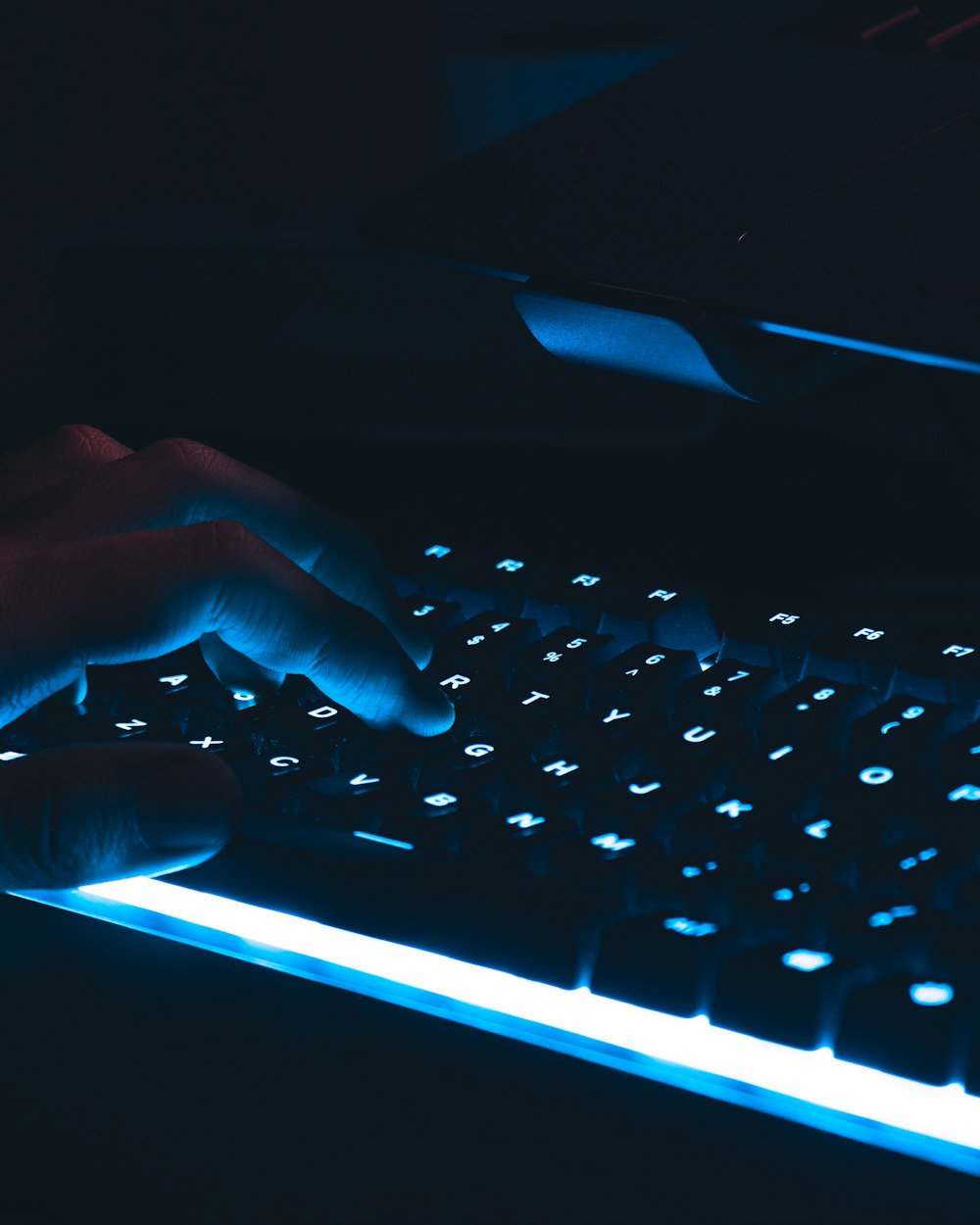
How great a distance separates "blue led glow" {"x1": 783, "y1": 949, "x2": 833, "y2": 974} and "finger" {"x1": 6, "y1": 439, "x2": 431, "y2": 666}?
10.9 inches

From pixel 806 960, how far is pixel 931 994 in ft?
0.14

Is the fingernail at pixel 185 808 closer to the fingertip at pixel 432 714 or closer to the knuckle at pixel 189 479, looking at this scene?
the fingertip at pixel 432 714

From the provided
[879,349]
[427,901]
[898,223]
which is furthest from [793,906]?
[898,223]

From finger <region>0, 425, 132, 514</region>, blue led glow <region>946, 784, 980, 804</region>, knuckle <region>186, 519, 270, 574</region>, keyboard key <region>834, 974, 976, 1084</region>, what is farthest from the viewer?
finger <region>0, 425, 132, 514</region>

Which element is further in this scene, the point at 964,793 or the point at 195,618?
the point at 195,618

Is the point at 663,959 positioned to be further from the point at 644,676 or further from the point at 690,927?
the point at 644,676

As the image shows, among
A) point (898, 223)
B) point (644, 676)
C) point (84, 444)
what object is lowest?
point (644, 676)

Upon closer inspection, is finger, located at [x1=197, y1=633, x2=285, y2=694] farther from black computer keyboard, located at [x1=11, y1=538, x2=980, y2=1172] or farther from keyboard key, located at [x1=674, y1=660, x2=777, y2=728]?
keyboard key, located at [x1=674, y1=660, x2=777, y2=728]

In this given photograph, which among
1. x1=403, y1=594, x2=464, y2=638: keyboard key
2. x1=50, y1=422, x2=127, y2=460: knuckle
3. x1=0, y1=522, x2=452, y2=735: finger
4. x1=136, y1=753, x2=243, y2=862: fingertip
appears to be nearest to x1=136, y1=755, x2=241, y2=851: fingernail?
x1=136, y1=753, x2=243, y2=862: fingertip

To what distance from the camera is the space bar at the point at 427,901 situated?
545 millimetres

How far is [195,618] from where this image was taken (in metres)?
0.68

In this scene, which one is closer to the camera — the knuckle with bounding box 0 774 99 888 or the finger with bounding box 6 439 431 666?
the knuckle with bounding box 0 774 99 888

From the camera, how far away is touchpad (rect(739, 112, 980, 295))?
674 mm

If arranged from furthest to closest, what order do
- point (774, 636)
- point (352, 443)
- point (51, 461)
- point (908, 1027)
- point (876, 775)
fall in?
point (352, 443), point (51, 461), point (774, 636), point (876, 775), point (908, 1027)
